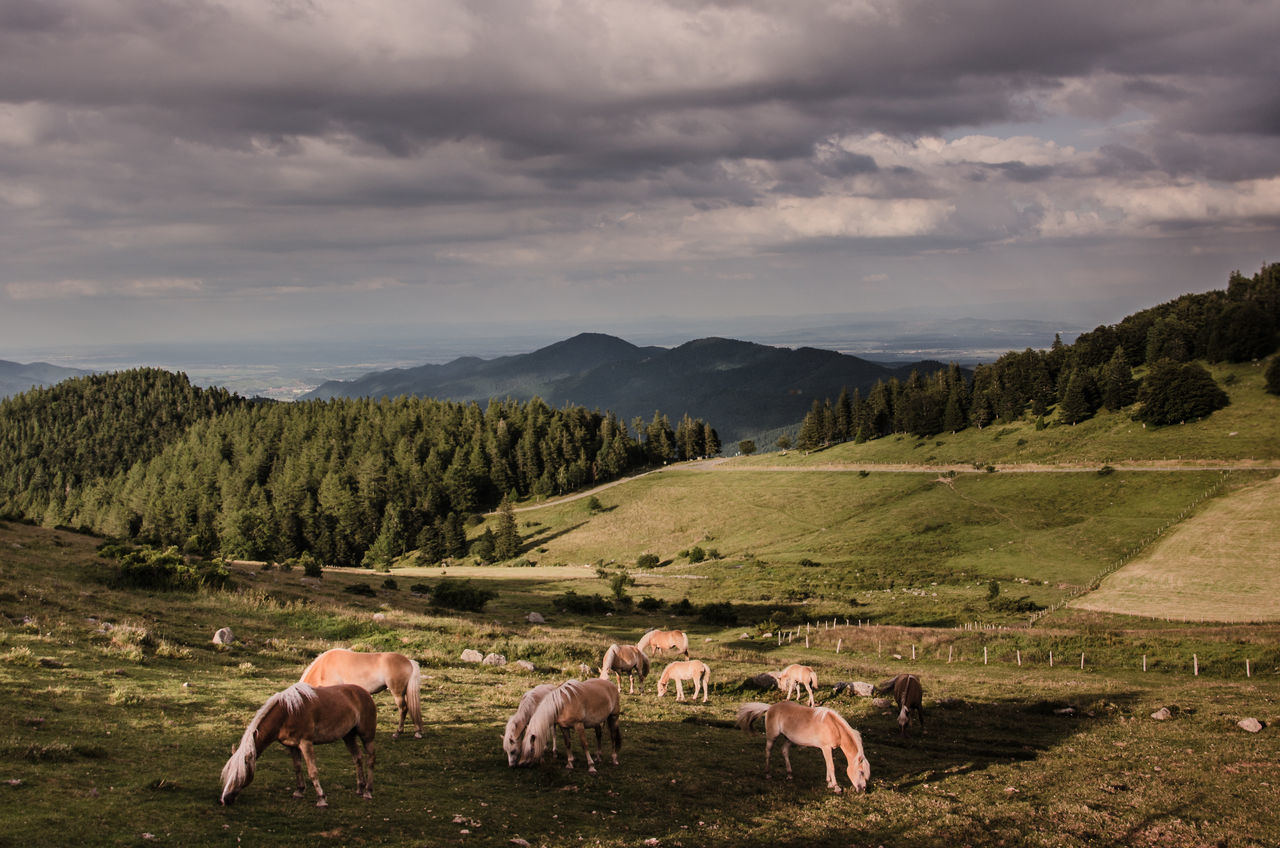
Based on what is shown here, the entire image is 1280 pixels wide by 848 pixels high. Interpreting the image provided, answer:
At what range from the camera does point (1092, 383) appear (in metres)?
125

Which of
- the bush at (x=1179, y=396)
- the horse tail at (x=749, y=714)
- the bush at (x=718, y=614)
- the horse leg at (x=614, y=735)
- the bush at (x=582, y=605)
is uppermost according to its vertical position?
the bush at (x=1179, y=396)

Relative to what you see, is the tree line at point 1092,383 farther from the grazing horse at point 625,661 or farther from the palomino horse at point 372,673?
the palomino horse at point 372,673

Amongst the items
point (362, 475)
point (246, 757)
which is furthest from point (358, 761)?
point (362, 475)

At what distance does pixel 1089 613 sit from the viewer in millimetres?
53250

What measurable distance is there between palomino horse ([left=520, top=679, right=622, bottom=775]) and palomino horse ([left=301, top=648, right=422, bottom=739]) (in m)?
3.25

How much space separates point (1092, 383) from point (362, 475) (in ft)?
459

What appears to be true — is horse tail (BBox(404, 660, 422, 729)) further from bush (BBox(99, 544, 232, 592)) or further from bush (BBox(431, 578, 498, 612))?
bush (BBox(431, 578, 498, 612))

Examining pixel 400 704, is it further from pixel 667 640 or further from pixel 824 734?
pixel 667 640

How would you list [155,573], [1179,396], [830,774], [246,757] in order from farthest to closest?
[1179,396] → [155,573] → [830,774] → [246,757]

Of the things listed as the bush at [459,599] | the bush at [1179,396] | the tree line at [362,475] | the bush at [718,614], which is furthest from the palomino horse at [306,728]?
the bush at [1179,396]

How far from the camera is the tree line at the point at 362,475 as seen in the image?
468 ft

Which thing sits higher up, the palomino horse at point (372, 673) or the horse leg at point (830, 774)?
the palomino horse at point (372, 673)

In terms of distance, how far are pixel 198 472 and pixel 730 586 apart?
506 ft

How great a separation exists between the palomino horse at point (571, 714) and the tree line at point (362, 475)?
114 metres
